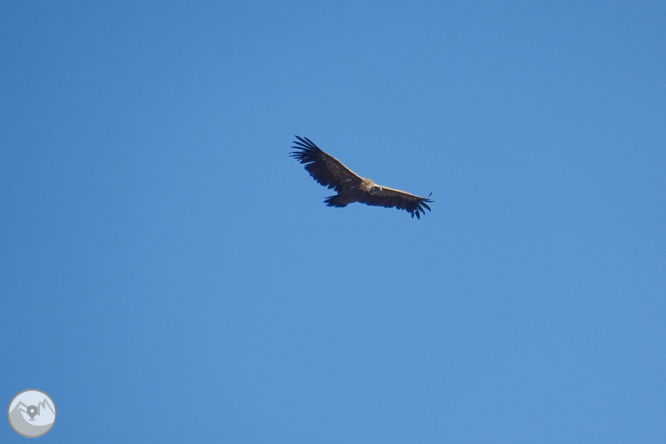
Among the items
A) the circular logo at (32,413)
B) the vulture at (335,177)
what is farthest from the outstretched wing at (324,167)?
the circular logo at (32,413)

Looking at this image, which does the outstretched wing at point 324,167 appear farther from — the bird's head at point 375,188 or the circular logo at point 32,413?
the circular logo at point 32,413

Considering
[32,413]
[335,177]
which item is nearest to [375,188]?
[335,177]

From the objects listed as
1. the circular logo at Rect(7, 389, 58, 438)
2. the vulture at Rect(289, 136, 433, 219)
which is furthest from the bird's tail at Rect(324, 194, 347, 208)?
the circular logo at Rect(7, 389, 58, 438)

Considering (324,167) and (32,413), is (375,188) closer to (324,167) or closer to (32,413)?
(324,167)

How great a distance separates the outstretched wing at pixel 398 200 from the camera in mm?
19344

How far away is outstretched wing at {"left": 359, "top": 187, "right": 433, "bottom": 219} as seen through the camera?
63.5 feet

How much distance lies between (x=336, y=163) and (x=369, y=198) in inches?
105

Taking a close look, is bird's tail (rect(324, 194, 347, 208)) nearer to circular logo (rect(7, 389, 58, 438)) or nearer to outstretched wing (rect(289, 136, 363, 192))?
outstretched wing (rect(289, 136, 363, 192))

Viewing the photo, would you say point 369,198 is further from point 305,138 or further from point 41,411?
point 41,411

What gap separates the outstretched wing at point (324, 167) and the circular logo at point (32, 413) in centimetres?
1164

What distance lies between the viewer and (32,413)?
1598cm

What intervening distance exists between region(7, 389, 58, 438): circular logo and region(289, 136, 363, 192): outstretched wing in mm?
11642

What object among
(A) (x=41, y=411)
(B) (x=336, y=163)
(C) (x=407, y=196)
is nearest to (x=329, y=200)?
(B) (x=336, y=163)

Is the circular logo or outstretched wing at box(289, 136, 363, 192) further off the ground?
outstretched wing at box(289, 136, 363, 192)
